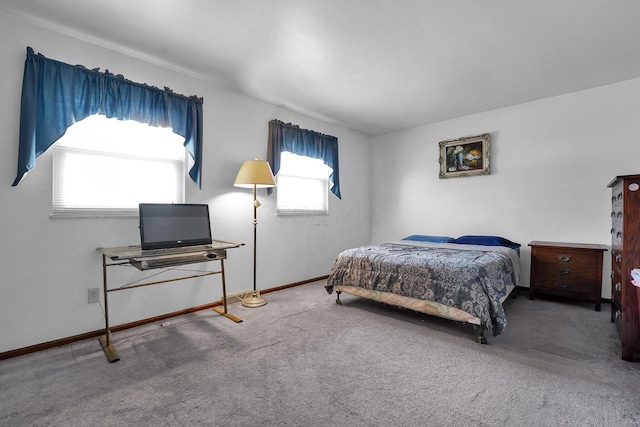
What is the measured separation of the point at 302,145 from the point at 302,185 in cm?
59

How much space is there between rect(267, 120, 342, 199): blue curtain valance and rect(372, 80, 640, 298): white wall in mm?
1260

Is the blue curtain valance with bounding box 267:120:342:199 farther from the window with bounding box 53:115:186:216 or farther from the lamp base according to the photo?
the lamp base

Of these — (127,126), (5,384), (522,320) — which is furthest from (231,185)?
(522,320)

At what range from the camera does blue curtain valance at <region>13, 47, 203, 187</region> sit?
2.15 meters

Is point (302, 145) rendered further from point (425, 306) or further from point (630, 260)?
point (630, 260)

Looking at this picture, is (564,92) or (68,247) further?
(564,92)

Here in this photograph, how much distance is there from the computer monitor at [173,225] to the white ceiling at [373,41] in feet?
4.43

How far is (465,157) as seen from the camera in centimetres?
435

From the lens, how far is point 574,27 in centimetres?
230

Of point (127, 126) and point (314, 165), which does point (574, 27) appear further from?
point (127, 126)

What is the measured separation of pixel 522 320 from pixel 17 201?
441cm

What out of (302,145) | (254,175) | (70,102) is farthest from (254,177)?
(70,102)

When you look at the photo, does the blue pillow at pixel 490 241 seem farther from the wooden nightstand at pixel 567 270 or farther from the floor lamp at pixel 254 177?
the floor lamp at pixel 254 177

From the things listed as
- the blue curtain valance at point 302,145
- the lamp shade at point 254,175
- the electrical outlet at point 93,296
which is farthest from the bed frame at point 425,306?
the electrical outlet at point 93,296
